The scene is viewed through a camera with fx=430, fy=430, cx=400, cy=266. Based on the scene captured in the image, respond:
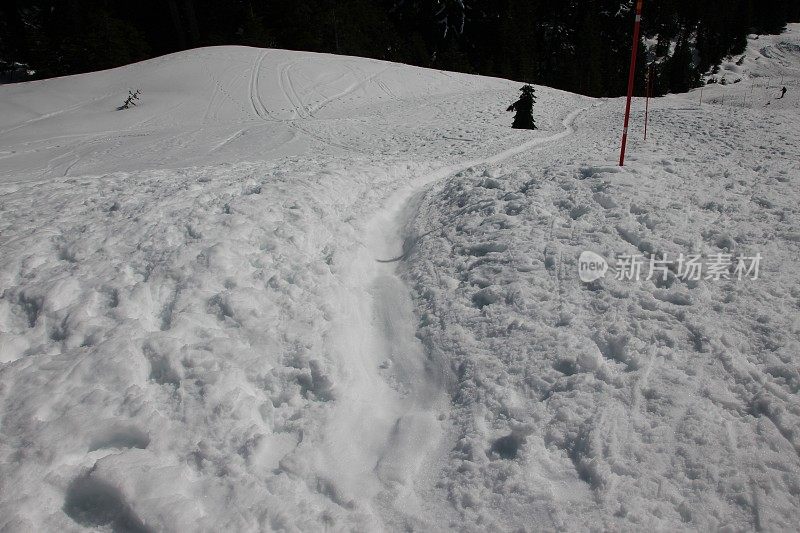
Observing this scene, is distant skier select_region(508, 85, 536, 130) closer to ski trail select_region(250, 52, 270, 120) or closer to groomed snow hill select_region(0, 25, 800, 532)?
groomed snow hill select_region(0, 25, 800, 532)

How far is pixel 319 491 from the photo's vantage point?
10.3 ft

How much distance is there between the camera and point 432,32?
62.8 meters

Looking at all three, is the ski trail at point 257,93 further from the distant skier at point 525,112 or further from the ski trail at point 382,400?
the ski trail at point 382,400

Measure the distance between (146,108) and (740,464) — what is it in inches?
890

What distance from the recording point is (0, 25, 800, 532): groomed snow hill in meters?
2.94

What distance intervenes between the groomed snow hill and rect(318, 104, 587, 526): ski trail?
0.02 metres

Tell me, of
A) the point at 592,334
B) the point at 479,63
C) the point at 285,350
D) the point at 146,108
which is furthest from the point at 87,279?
the point at 479,63

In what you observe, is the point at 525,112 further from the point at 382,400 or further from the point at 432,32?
the point at 432,32

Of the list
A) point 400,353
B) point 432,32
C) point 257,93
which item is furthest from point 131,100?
point 432,32

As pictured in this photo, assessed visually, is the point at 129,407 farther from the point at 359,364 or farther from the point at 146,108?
the point at 146,108

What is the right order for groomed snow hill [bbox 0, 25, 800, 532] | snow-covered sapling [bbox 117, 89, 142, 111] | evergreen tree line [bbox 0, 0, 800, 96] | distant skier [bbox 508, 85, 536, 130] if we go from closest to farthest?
groomed snow hill [bbox 0, 25, 800, 532], distant skier [bbox 508, 85, 536, 130], snow-covered sapling [bbox 117, 89, 142, 111], evergreen tree line [bbox 0, 0, 800, 96]

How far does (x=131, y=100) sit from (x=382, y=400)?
2212 centimetres

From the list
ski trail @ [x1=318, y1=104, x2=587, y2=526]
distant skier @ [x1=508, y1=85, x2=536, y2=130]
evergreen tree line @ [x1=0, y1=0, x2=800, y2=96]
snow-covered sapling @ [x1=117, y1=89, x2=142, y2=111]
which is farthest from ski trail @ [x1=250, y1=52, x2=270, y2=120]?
evergreen tree line @ [x1=0, y1=0, x2=800, y2=96]

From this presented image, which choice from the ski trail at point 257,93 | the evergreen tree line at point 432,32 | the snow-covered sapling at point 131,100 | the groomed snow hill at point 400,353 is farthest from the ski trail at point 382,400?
the evergreen tree line at point 432,32
